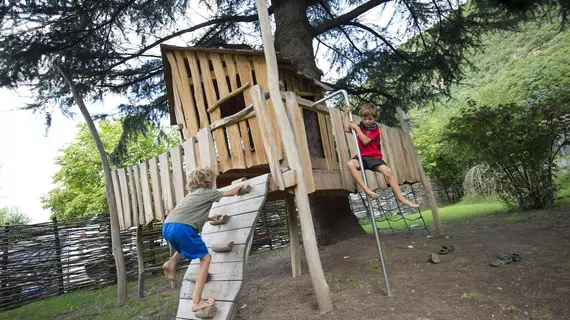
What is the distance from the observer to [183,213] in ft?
9.91

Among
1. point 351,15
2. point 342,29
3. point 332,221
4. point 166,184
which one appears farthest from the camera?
point 342,29

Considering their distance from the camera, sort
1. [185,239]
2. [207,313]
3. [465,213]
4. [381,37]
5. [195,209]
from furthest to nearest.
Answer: [465,213] → [381,37] → [195,209] → [185,239] → [207,313]

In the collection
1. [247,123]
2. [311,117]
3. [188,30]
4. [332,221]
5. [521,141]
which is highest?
[188,30]

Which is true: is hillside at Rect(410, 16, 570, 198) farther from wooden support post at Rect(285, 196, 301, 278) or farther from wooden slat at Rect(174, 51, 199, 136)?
wooden slat at Rect(174, 51, 199, 136)

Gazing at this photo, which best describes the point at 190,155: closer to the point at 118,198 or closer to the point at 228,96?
the point at 228,96

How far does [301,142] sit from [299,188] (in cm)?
58

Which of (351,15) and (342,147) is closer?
(342,147)

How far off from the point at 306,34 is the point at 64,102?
548 centimetres

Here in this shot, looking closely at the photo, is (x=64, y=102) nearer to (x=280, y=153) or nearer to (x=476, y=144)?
(x=280, y=153)

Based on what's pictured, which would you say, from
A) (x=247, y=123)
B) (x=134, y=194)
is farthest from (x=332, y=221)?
(x=134, y=194)

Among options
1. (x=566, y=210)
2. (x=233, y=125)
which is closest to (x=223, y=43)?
(x=233, y=125)

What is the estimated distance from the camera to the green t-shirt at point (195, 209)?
3004mm

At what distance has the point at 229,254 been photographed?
3.17 meters

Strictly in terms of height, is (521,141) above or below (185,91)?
below
